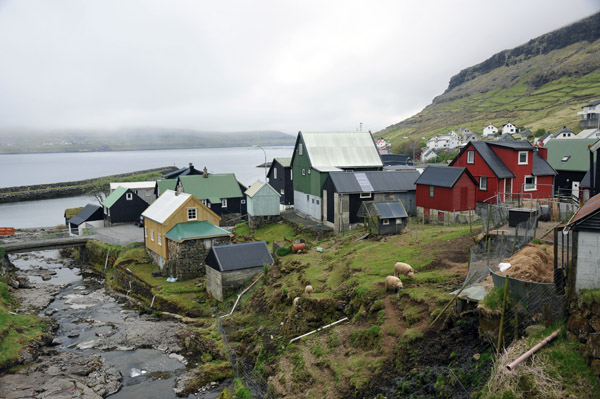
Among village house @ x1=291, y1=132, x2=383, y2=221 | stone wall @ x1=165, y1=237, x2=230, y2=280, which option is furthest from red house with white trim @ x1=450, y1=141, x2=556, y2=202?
stone wall @ x1=165, y1=237, x2=230, y2=280

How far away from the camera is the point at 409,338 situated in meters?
18.7

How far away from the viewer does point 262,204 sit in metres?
51.4

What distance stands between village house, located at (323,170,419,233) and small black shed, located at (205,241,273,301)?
9.87m

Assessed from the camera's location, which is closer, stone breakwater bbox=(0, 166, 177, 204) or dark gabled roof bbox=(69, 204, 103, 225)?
dark gabled roof bbox=(69, 204, 103, 225)

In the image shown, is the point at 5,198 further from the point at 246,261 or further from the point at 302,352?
the point at 302,352

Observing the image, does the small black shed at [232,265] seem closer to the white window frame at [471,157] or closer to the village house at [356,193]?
the village house at [356,193]

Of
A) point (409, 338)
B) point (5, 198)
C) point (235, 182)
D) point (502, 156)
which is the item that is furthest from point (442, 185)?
point (5, 198)

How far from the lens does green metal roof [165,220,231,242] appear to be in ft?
133

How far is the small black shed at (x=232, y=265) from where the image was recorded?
34.8 metres

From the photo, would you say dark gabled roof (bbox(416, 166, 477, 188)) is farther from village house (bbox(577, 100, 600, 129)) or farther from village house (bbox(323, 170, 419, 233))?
village house (bbox(577, 100, 600, 129))

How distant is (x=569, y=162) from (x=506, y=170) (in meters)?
19.0

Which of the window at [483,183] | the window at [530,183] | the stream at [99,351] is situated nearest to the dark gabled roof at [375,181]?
the window at [483,183]

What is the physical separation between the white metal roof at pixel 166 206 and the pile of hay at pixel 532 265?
1211 inches

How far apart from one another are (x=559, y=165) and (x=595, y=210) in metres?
45.9
